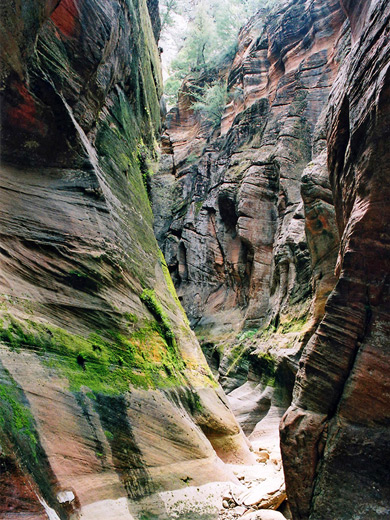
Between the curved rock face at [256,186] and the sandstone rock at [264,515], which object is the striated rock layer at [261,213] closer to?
the curved rock face at [256,186]

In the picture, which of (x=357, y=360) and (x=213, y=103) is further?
(x=213, y=103)

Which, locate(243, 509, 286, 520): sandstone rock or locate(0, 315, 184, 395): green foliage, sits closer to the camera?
locate(243, 509, 286, 520): sandstone rock

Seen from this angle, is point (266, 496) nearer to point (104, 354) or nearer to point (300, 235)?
point (104, 354)

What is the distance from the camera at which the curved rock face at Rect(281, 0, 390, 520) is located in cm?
450

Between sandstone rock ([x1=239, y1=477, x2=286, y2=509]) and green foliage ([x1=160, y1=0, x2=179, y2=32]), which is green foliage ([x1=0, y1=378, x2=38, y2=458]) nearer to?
sandstone rock ([x1=239, y1=477, x2=286, y2=509])

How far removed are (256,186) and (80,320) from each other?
1369cm

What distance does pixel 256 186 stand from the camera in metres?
18.9

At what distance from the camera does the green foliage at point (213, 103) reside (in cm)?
2658

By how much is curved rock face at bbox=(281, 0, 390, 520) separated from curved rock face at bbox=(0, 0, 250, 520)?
287 centimetres

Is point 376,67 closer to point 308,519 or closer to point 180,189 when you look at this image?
point 308,519

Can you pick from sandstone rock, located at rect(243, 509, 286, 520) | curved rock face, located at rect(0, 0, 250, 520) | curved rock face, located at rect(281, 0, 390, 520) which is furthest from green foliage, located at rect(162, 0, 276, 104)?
sandstone rock, located at rect(243, 509, 286, 520)

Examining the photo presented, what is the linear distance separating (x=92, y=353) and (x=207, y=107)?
23.9 metres

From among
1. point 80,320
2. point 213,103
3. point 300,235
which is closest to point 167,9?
point 213,103

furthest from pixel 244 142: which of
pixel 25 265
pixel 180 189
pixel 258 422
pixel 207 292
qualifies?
pixel 25 265
